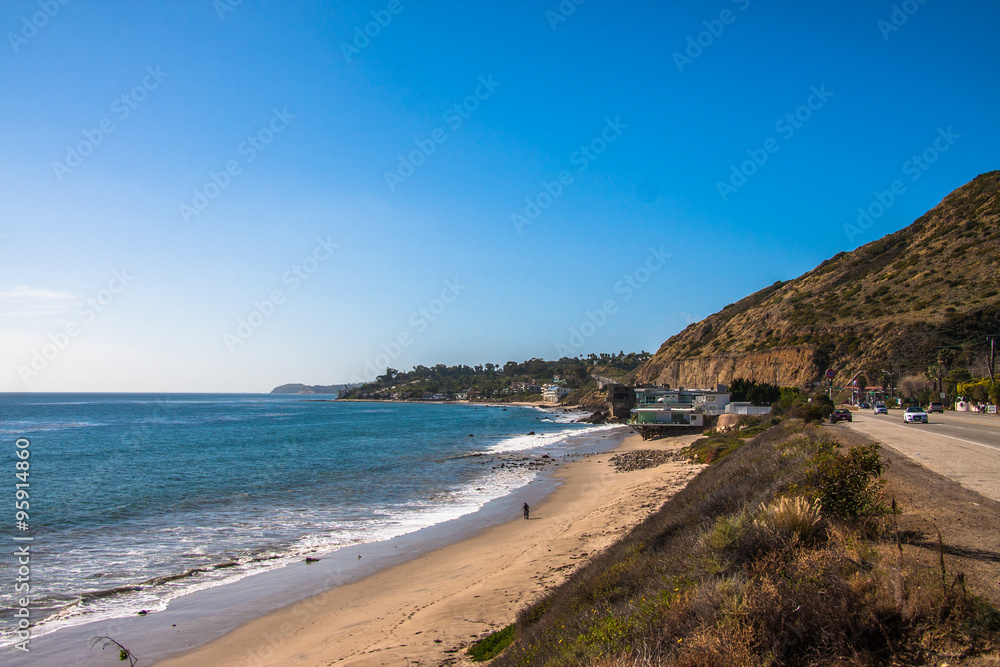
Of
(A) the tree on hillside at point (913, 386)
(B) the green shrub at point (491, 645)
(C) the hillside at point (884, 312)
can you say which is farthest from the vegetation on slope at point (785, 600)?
(C) the hillside at point (884, 312)

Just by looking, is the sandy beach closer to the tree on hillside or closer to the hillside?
the tree on hillside

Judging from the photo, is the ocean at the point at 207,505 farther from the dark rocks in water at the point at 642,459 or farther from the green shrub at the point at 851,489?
the green shrub at the point at 851,489

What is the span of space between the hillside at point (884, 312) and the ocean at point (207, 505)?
3709 centimetres

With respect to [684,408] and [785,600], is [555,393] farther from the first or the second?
[785,600]

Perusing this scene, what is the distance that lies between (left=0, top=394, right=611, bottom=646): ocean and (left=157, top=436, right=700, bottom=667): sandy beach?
363cm

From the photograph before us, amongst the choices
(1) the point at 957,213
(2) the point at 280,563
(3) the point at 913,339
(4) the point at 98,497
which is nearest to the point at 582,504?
(2) the point at 280,563

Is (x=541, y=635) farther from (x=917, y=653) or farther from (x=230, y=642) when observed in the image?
(x=230, y=642)

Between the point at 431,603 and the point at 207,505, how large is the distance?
20273 millimetres

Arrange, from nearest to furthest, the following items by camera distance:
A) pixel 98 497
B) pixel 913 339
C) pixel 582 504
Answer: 1. pixel 582 504
2. pixel 98 497
3. pixel 913 339

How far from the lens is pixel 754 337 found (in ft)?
324

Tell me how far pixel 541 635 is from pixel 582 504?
19.9 m

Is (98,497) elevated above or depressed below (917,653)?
below

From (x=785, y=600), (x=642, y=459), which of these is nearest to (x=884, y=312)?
(x=642, y=459)

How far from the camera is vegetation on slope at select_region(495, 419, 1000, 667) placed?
5.05m
